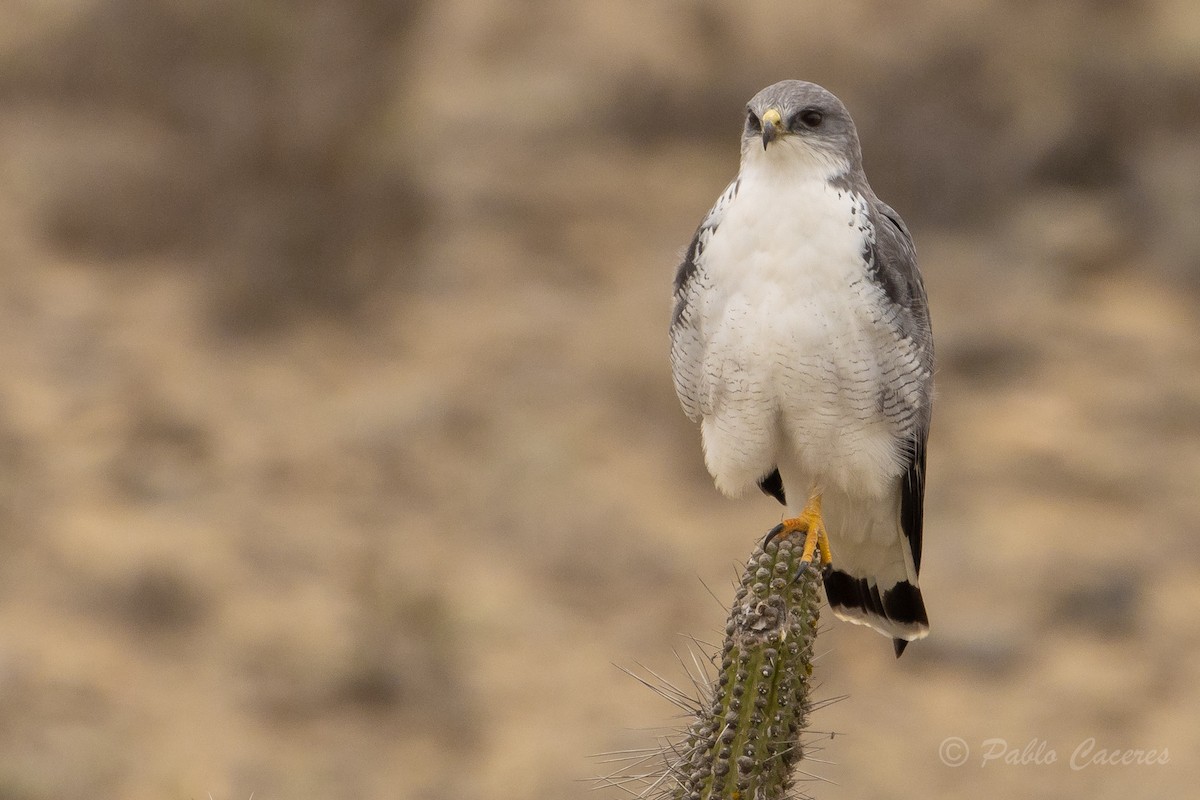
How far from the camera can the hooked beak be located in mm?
4414

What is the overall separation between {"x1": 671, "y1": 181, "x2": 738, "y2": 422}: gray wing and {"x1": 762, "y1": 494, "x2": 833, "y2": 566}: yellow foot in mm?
514

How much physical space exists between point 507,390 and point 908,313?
24.4 ft

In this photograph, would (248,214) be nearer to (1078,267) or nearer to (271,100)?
(271,100)

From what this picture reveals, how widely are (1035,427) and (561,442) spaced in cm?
379

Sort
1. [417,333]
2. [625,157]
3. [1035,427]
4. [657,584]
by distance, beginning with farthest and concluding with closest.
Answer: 1. [625,157]
2. [417,333]
3. [1035,427]
4. [657,584]

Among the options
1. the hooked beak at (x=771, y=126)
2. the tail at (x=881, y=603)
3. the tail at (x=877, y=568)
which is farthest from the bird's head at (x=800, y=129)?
the tail at (x=881, y=603)

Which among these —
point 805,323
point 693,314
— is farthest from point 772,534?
point 693,314

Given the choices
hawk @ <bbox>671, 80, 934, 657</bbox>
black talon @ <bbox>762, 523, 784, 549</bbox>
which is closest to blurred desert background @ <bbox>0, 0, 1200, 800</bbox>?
hawk @ <bbox>671, 80, 934, 657</bbox>

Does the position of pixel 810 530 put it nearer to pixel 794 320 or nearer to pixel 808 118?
pixel 794 320

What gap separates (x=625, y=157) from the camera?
1332cm

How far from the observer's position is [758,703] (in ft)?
12.6

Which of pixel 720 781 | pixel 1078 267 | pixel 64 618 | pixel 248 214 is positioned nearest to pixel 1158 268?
pixel 1078 267

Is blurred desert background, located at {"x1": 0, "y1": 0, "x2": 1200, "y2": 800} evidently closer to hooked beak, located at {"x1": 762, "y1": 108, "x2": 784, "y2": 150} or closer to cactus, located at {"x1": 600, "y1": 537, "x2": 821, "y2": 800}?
cactus, located at {"x1": 600, "y1": 537, "x2": 821, "y2": 800}

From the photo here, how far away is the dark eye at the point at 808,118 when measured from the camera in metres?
4.50
